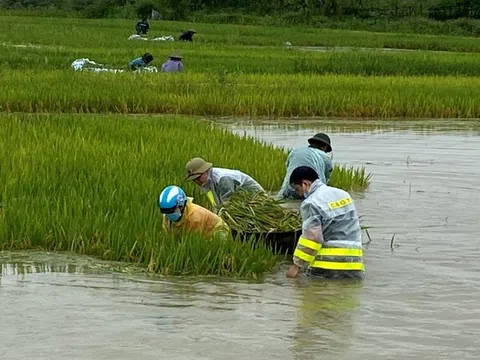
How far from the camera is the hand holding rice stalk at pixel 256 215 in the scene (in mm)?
6258

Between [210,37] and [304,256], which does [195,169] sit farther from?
[210,37]

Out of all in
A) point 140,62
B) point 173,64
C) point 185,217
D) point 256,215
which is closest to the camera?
point 185,217

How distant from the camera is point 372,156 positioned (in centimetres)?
1148

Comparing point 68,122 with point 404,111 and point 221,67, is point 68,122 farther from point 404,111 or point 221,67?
point 221,67

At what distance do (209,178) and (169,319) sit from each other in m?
1.96

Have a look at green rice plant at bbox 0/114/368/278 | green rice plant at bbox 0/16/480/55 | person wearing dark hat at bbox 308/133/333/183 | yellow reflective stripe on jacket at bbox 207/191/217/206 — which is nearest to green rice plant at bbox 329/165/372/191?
green rice plant at bbox 0/114/368/278

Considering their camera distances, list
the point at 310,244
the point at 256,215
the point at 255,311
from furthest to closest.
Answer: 1. the point at 256,215
2. the point at 310,244
3. the point at 255,311

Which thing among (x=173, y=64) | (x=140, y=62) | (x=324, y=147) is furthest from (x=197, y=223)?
(x=140, y=62)

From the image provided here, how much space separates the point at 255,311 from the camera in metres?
5.05

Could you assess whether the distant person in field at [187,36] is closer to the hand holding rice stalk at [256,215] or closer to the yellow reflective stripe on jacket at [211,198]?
the yellow reflective stripe on jacket at [211,198]

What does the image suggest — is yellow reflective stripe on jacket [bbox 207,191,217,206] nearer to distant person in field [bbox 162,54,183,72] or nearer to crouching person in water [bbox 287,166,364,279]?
crouching person in water [bbox 287,166,364,279]

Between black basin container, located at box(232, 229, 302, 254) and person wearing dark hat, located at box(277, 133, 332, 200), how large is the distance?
4.15ft

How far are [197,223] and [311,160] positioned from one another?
63.4 inches

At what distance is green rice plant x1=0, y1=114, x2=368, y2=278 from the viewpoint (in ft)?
18.8
